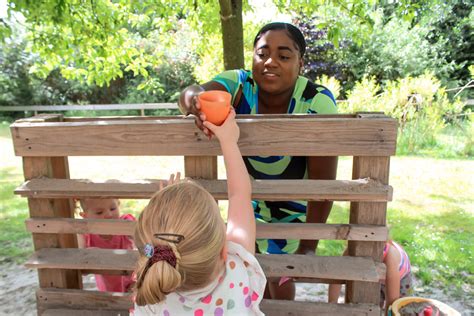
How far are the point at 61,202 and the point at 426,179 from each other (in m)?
5.28

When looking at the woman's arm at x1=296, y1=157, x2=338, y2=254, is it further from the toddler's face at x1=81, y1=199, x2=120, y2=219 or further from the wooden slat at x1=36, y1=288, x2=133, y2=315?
the toddler's face at x1=81, y1=199, x2=120, y2=219

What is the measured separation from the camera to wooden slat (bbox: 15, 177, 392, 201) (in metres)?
1.73

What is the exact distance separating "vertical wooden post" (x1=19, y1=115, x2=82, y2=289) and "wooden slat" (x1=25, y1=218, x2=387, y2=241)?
6 centimetres

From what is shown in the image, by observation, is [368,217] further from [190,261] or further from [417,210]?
[417,210]

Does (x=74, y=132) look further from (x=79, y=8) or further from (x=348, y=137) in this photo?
(x=79, y=8)

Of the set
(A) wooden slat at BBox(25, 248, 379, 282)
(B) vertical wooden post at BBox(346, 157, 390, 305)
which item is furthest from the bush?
(A) wooden slat at BBox(25, 248, 379, 282)

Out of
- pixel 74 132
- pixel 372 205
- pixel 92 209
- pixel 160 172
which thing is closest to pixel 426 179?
pixel 160 172

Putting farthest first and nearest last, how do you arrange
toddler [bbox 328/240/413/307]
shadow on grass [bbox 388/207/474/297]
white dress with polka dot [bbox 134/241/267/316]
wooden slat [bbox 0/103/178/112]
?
wooden slat [bbox 0/103/178/112] < shadow on grass [bbox 388/207/474/297] < toddler [bbox 328/240/413/307] < white dress with polka dot [bbox 134/241/267/316]

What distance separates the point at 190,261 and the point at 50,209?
3.75ft

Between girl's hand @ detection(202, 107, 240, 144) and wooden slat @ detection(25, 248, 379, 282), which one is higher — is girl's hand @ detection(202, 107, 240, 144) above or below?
above

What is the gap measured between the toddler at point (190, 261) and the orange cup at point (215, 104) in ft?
1.44

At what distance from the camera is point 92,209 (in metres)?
2.50

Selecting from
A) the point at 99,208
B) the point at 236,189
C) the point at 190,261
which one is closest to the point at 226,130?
the point at 236,189

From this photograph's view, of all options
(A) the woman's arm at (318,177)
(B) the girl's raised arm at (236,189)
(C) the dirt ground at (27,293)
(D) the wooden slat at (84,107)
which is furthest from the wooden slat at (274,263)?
(D) the wooden slat at (84,107)
